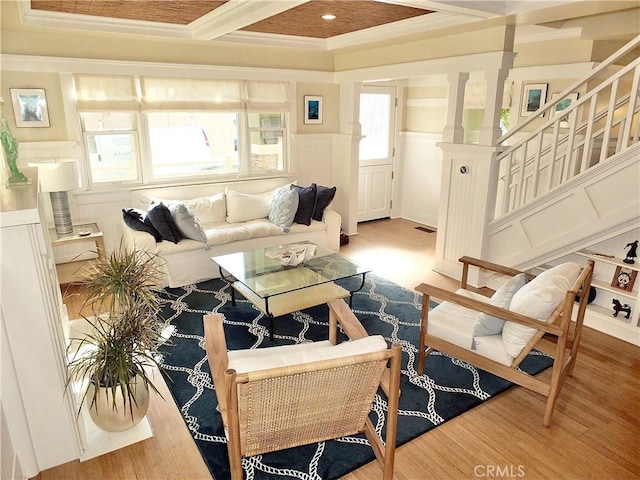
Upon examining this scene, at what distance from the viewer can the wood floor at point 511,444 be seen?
7.11 feet

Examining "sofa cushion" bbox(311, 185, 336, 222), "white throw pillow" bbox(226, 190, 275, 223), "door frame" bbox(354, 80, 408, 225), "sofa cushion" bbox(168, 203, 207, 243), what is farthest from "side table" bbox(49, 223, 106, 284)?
"door frame" bbox(354, 80, 408, 225)

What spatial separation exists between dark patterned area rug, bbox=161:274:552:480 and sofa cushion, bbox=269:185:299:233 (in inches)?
36.9

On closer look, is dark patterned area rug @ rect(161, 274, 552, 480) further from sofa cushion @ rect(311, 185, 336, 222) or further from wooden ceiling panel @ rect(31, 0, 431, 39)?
wooden ceiling panel @ rect(31, 0, 431, 39)

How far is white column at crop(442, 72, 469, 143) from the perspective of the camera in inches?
163

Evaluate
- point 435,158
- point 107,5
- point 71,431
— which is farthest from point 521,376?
point 435,158

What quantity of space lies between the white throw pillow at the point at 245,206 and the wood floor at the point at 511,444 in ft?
8.16

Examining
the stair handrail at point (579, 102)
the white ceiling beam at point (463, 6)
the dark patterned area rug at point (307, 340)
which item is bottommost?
the dark patterned area rug at point (307, 340)

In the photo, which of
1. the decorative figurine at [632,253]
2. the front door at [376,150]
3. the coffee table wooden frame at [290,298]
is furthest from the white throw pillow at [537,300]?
the front door at [376,150]

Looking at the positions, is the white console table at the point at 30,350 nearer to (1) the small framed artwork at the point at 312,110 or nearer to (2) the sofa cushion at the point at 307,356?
(2) the sofa cushion at the point at 307,356

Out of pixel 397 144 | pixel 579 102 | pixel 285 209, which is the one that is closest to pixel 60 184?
pixel 285 209

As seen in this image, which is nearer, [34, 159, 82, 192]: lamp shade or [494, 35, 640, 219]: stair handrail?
[494, 35, 640, 219]: stair handrail

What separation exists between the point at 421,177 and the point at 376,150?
0.78 m

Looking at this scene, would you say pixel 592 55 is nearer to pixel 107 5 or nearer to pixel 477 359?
pixel 477 359

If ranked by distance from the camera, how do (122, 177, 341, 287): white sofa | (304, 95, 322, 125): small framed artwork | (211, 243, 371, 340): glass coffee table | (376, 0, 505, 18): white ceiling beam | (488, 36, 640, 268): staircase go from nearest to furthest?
1. (376, 0, 505, 18): white ceiling beam
2. (488, 36, 640, 268): staircase
3. (211, 243, 371, 340): glass coffee table
4. (122, 177, 341, 287): white sofa
5. (304, 95, 322, 125): small framed artwork
